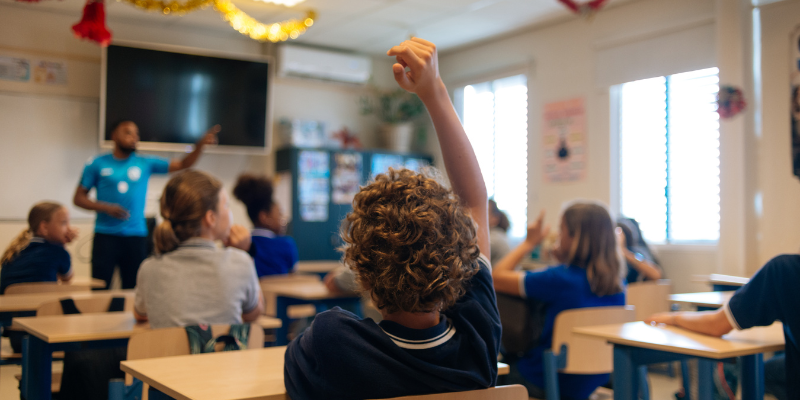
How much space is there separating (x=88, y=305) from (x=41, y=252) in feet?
2.91

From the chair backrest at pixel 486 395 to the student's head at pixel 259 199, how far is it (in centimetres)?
256

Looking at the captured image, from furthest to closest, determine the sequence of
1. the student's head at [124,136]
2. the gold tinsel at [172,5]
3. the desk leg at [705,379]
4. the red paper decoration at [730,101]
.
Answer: the red paper decoration at [730,101]
the student's head at [124,136]
the gold tinsel at [172,5]
the desk leg at [705,379]

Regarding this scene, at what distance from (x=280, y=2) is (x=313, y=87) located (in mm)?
1639

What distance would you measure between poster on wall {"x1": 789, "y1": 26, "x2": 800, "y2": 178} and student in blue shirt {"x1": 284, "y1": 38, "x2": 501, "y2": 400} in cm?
385

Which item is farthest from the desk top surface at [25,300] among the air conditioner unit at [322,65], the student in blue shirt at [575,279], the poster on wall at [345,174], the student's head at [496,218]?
the air conditioner unit at [322,65]

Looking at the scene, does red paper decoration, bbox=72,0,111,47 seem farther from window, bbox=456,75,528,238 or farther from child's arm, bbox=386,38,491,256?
window, bbox=456,75,528,238

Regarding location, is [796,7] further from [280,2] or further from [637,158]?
[280,2]

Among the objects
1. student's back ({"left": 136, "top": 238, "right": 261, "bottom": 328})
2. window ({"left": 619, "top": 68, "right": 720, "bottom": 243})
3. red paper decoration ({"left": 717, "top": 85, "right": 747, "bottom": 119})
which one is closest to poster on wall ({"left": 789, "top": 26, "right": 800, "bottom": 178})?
red paper decoration ({"left": 717, "top": 85, "right": 747, "bottom": 119})

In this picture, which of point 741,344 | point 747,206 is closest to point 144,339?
point 741,344

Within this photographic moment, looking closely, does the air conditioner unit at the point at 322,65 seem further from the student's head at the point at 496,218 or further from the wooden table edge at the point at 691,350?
the wooden table edge at the point at 691,350

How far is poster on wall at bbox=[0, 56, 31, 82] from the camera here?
17.3ft

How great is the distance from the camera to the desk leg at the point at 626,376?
187 centimetres

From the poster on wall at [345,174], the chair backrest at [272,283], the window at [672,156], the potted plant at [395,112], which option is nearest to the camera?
the chair backrest at [272,283]

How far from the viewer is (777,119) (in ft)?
13.9
